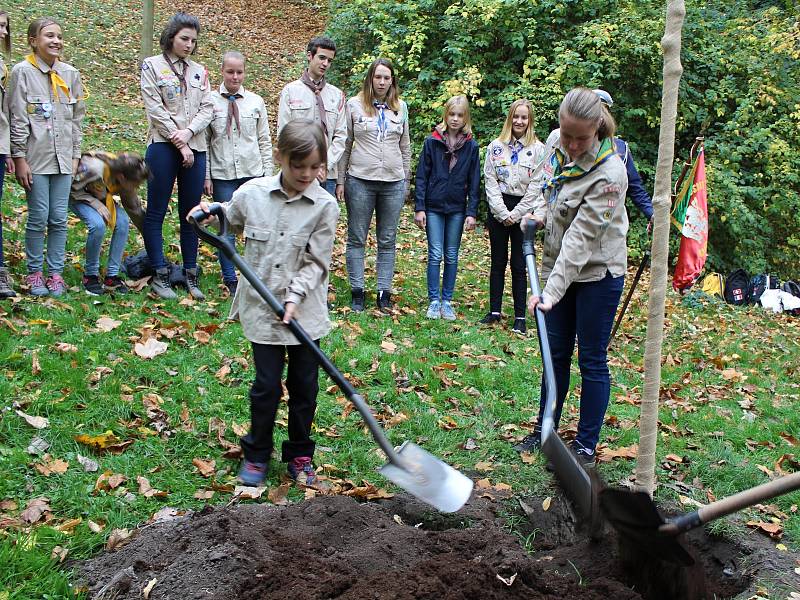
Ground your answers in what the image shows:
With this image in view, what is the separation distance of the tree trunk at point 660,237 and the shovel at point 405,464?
0.97 m

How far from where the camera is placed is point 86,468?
3.88 meters

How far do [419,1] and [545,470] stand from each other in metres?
11.5

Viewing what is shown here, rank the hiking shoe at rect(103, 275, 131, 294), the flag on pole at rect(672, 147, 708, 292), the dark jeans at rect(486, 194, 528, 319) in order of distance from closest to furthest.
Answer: the hiking shoe at rect(103, 275, 131, 294) < the flag on pole at rect(672, 147, 708, 292) < the dark jeans at rect(486, 194, 528, 319)

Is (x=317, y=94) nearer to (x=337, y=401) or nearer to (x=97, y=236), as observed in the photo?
(x=97, y=236)

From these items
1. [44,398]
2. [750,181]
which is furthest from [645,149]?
[44,398]

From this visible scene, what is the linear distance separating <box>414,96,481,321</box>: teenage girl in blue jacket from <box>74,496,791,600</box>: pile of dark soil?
13.3 feet

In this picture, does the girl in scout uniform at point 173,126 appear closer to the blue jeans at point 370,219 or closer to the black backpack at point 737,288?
the blue jeans at point 370,219

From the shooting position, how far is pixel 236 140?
6.86m

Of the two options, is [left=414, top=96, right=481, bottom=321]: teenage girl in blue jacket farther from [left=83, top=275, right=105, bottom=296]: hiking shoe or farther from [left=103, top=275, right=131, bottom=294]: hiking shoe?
[left=83, top=275, right=105, bottom=296]: hiking shoe

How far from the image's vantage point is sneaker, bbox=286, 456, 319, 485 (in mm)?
4074

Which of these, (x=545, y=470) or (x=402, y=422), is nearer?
(x=545, y=470)

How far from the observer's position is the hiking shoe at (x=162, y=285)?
649 cm

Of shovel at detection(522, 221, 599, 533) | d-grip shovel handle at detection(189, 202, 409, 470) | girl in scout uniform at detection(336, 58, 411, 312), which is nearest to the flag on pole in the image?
girl in scout uniform at detection(336, 58, 411, 312)

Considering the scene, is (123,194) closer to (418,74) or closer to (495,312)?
(495,312)
